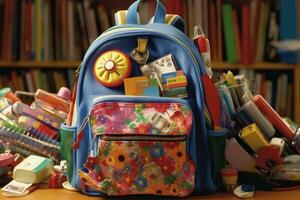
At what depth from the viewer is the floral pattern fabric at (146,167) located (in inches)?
28.3

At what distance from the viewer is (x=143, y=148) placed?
2.36ft

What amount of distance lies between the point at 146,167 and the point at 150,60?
174 mm

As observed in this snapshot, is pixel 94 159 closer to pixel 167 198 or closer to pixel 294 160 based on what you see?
pixel 167 198

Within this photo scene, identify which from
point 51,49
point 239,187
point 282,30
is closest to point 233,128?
point 239,187

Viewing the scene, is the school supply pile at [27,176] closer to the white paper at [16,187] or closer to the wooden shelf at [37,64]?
the white paper at [16,187]

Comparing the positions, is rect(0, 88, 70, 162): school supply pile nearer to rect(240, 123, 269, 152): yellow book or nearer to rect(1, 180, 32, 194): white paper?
rect(1, 180, 32, 194): white paper

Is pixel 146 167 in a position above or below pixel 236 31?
below

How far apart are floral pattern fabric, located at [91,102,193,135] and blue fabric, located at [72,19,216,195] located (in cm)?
3

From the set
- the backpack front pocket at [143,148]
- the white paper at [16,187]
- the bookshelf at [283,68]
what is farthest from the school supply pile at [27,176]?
the bookshelf at [283,68]

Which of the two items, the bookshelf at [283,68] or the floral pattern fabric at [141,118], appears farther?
the bookshelf at [283,68]

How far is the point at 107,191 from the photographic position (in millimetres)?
740

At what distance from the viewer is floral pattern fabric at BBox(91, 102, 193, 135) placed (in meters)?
0.72

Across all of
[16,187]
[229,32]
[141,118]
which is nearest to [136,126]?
[141,118]

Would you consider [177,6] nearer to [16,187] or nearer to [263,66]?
[263,66]
